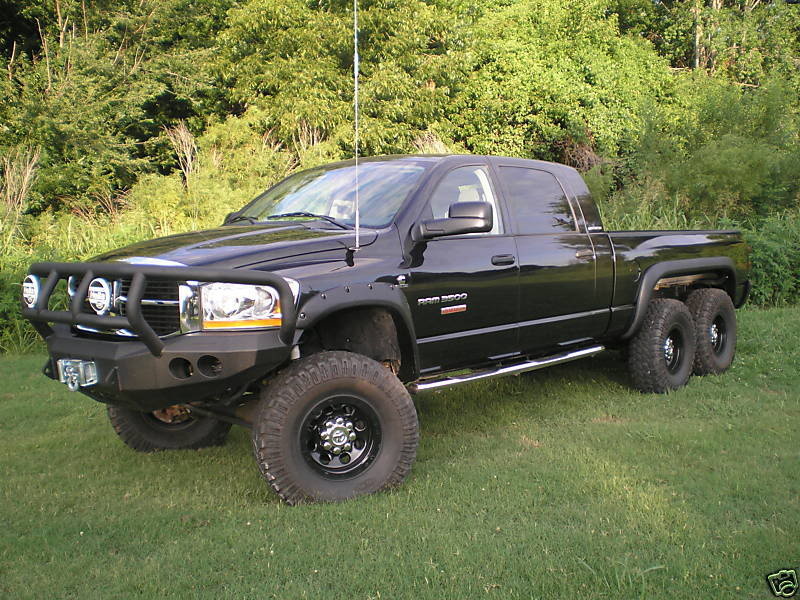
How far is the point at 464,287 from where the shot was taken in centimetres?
464

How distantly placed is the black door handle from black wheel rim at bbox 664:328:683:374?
2.18 metres

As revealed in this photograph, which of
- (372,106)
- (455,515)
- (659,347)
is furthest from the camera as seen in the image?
(372,106)

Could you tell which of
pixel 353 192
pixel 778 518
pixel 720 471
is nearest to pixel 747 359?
pixel 720 471

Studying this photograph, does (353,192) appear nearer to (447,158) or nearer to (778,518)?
(447,158)

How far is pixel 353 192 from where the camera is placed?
4828 millimetres

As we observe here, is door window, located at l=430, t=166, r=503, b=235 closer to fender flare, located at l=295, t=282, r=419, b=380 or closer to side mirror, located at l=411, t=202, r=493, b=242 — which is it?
side mirror, located at l=411, t=202, r=493, b=242

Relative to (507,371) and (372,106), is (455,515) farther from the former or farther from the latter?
(372,106)

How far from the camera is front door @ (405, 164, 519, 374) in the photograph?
4449 mm

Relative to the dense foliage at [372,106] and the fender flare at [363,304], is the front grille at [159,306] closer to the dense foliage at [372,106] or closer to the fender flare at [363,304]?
the fender flare at [363,304]

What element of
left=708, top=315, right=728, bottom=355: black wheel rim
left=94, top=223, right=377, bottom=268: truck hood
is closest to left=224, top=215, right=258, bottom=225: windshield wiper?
left=94, top=223, right=377, bottom=268: truck hood

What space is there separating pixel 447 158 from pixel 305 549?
2.62 m

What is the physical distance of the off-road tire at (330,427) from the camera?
378 centimetres

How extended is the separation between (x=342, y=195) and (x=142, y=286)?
1.74m

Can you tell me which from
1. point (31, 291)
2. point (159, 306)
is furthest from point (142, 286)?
point (31, 291)
